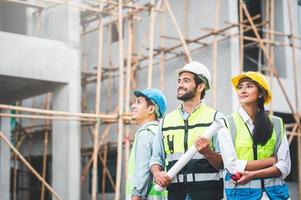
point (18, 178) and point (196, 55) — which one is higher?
point (196, 55)

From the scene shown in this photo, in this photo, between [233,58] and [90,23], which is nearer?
[233,58]

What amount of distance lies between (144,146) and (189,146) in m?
0.68

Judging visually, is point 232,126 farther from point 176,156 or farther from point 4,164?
point 4,164

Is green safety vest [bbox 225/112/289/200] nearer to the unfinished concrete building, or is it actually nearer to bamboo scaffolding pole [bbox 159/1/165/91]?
the unfinished concrete building

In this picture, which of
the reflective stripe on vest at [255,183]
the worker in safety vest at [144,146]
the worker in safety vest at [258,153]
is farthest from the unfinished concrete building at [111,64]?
the reflective stripe on vest at [255,183]

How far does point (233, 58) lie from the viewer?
1019cm

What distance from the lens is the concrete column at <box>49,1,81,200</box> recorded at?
30.7ft

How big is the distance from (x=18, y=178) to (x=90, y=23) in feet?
14.5

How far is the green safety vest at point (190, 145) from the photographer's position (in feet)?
12.3

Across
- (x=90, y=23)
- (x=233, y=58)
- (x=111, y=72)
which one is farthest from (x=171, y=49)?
(x=90, y=23)

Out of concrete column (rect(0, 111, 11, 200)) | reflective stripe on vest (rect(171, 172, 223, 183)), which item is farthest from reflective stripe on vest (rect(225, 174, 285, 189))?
concrete column (rect(0, 111, 11, 200))

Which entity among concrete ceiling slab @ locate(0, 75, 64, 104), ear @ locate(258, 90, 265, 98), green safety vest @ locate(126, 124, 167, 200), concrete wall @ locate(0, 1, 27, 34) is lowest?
green safety vest @ locate(126, 124, 167, 200)

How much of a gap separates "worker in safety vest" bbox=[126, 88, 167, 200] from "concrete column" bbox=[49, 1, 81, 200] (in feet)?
16.0

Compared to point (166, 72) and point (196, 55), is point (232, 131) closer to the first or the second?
point (196, 55)
